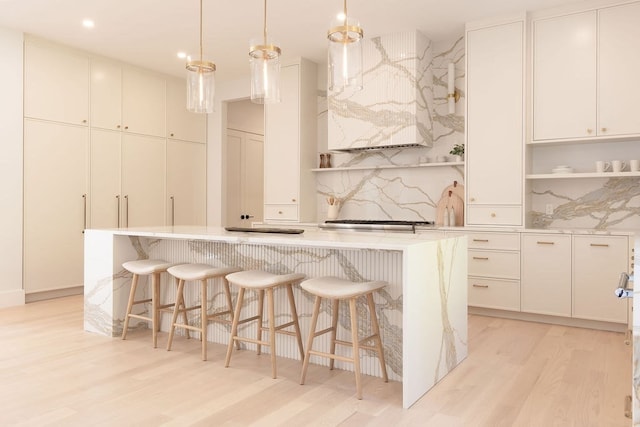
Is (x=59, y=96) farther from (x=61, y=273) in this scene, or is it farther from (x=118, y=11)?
(x=61, y=273)

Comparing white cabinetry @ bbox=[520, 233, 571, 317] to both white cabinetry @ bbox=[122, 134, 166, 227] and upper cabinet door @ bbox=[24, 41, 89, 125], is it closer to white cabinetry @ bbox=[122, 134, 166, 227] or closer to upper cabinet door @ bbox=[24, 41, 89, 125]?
white cabinetry @ bbox=[122, 134, 166, 227]

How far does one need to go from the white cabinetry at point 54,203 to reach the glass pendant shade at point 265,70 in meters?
3.22

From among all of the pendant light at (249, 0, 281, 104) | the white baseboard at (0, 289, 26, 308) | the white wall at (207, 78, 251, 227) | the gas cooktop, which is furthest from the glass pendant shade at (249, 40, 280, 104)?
the white wall at (207, 78, 251, 227)

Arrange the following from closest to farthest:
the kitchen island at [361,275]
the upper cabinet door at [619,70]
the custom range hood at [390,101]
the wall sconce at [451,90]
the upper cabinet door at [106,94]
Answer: the kitchen island at [361,275]
the upper cabinet door at [619,70]
the custom range hood at [390,101]
the wall sconce at [451,90]
the upper cabinet door at [106,94]

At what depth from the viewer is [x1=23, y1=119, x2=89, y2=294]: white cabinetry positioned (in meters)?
4.99

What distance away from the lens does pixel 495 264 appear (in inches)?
174

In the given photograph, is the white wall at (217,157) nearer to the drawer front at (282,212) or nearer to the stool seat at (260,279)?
the drawer front at (282,212)

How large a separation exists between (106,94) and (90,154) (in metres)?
0.73

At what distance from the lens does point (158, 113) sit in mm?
6285

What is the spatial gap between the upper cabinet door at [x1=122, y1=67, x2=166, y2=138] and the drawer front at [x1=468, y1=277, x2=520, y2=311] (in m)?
4.19

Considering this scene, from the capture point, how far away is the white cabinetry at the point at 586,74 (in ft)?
13.2

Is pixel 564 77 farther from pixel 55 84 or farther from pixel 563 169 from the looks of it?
pixel 55 84

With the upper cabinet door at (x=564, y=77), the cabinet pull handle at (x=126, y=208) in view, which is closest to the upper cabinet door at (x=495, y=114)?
the upper cabinet door at (x=564, y=77)

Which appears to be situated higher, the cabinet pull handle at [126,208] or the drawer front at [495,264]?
the cabinet pull handle at [126,208]
